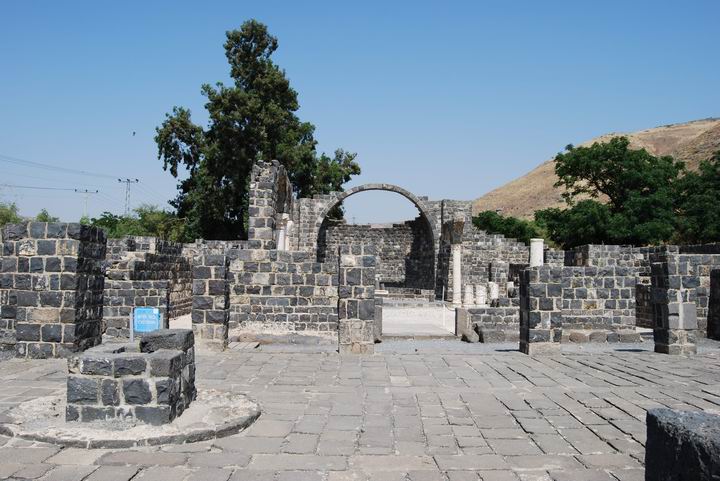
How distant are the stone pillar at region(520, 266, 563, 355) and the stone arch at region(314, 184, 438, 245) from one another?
17072mm

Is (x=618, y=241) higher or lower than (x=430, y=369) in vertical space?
higher

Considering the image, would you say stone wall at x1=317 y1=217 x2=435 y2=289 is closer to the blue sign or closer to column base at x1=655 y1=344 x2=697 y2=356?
column base at x1=655 y1=344 x2=697 y2=356

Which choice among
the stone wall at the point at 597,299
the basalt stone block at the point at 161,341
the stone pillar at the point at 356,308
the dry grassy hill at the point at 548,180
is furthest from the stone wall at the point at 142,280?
the dry grassy hill at the point at 548,180

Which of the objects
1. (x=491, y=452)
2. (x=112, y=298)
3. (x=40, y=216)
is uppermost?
(x=40, y=216)

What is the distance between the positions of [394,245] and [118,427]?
27.1 meters

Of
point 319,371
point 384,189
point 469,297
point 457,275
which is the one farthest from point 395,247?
point 319,371

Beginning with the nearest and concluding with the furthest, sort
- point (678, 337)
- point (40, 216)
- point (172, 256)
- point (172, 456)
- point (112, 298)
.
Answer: point (172, 456) < point (678, 337) < point (112, 298) < point (172, 256) < point (40, 216)

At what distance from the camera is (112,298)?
12.8 meters

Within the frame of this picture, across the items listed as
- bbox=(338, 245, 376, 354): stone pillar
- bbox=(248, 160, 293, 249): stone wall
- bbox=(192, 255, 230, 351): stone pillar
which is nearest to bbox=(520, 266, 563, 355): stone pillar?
bbox=(338, 245, 376, 354): stone pillar

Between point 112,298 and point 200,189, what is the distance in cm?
2237

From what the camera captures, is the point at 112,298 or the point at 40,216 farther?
the point at 40,216

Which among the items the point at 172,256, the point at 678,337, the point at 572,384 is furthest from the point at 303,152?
the point at 572,384

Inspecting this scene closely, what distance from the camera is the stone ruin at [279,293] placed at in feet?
28.0

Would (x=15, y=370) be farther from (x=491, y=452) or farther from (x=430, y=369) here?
(x=491, y=452)
